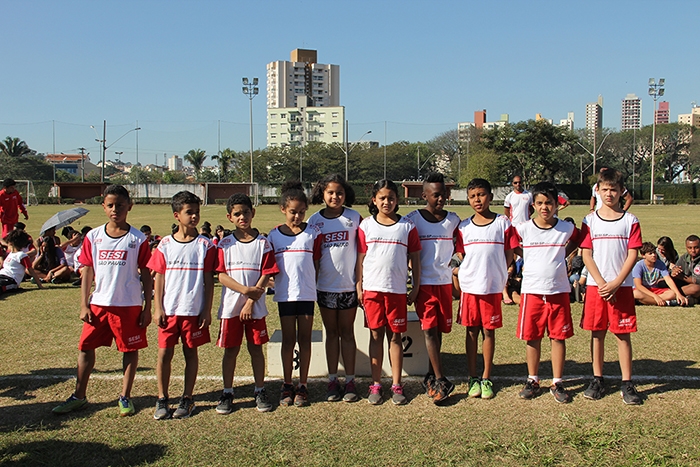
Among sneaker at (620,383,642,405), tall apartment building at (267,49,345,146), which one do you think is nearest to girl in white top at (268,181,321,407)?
sneaker at (620,383,642,405)

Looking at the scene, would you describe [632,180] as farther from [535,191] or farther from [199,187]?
[535,191]

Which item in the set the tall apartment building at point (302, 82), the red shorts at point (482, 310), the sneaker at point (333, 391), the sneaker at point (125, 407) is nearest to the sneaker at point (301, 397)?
the sneaker at point (333, 391)

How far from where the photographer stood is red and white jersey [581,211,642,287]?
5008mm

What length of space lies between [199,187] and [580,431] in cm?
5954

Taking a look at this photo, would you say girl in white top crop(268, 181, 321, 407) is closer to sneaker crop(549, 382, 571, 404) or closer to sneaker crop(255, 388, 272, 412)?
sneaker crop(255, 388, 272, 412)

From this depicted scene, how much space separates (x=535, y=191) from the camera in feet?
17.3

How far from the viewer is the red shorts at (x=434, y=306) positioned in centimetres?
510

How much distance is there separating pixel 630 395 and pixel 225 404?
3.30 meters

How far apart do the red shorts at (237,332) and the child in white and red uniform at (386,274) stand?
35.2 inches

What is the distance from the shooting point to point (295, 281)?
4.93 meters

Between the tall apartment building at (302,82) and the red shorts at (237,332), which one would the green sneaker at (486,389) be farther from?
the tall apartment building at (302,82)

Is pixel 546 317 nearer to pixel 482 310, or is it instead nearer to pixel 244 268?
pixel 482 310

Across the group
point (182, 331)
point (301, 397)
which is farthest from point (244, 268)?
point (301, 397)

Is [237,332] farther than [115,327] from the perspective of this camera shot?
Yes
